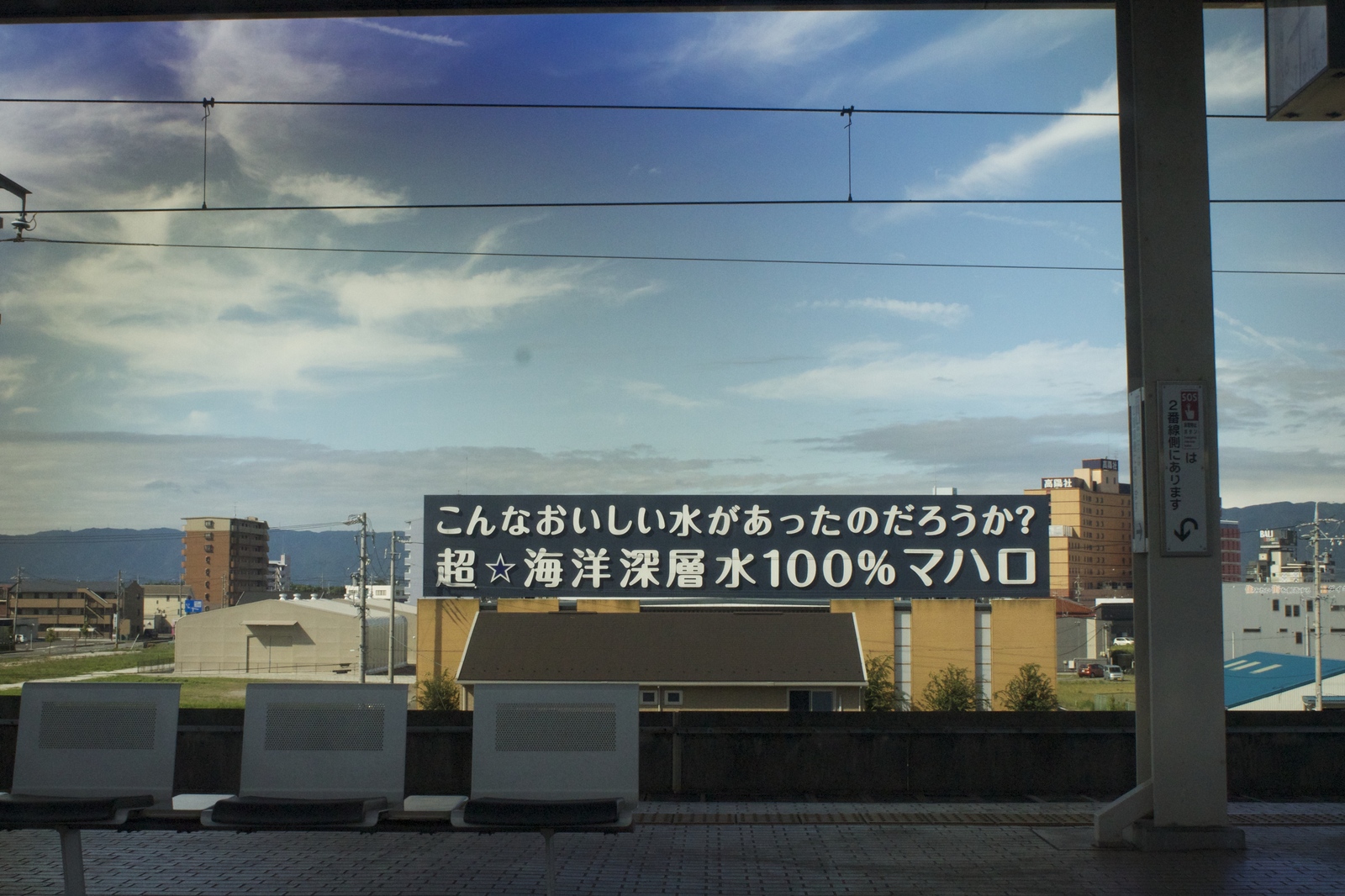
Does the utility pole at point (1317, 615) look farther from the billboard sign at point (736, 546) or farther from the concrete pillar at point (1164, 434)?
the concrete pillar at point (1164, 434)

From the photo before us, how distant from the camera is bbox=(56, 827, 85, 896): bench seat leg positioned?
4770 mm

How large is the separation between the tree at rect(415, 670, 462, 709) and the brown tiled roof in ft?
5.85

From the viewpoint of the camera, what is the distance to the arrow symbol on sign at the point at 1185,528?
618 centimetres

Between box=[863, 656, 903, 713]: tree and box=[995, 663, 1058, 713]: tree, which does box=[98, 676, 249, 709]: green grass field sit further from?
box=[995, 663, 1058, 713]: tree

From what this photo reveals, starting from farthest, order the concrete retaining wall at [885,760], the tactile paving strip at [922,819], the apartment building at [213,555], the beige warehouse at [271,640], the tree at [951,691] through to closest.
→ the apartment building at [213,555], the beige warehouse at [271,640], the tree at [951,691], the concrete retaining wall at [885,760], the tactile paving strip at [922,819]

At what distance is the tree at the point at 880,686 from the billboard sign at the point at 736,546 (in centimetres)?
197

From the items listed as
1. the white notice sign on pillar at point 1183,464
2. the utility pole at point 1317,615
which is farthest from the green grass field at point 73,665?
the white notice sign on pillar at point 1183,464

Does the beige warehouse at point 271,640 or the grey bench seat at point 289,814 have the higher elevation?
the grey bench seat at point 289,814

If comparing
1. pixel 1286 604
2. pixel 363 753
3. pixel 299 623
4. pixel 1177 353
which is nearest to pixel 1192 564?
pixel 1177 353

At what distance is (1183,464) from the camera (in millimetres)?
6211

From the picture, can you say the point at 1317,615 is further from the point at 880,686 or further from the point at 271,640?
the point at 271,640

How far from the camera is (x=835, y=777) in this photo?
768 centimetres

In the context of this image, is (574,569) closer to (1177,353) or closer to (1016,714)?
(1016,714)

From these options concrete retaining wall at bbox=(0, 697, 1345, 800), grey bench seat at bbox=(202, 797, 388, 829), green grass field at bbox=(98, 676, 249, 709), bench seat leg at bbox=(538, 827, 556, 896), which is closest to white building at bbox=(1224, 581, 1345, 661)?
green grass field at bbox=(98, 676, 249, 709)
